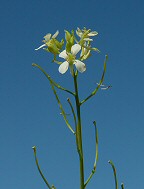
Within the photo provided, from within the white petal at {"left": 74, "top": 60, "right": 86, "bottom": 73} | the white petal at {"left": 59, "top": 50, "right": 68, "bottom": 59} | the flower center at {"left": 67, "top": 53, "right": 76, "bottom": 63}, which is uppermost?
the white petal at {"left": 59, "top": 50, "right": 68, "bottom": 59}

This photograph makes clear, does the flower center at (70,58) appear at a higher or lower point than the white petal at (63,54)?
lower

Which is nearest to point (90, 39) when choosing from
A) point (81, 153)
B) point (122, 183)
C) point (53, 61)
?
point (53, 61)

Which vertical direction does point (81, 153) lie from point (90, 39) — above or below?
below

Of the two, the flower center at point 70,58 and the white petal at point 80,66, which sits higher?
the flower center at point 70,58

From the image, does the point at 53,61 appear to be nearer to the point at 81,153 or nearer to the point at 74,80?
the point at 74,80

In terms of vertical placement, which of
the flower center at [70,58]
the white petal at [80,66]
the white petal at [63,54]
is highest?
the white petal at [63,54]

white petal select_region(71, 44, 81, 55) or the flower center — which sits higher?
white petal select_region(71, 44, 81, 55)

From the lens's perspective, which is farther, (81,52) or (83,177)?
(81,52)
